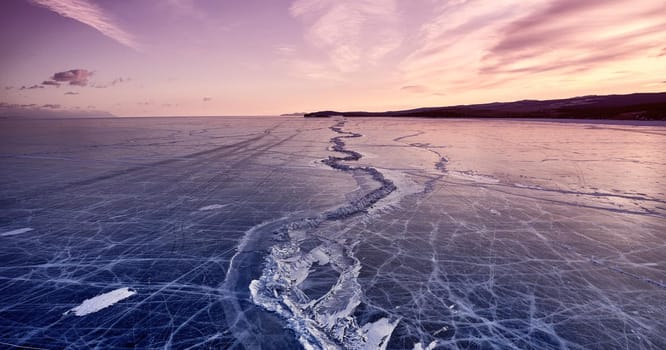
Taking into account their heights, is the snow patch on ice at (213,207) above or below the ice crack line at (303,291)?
below

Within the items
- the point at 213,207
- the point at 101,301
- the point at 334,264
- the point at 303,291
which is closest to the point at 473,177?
the point at 334,264

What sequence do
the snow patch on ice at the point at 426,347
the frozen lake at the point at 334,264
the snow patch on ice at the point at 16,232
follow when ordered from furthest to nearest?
the snow patch on ice at the point at 16,232
the frozen lake at the point at 334,264
the snow patch on ice at the point at 426,347

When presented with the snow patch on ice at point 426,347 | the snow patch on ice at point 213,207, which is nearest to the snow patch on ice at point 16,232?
the snow patch on ice at point 213,207

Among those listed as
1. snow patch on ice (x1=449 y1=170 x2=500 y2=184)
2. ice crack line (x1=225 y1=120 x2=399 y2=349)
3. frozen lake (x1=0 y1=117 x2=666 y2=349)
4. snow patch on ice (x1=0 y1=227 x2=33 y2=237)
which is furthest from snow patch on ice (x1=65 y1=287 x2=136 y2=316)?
snow patch on ice (x1=449 y1=170 x2=500 y2=184)

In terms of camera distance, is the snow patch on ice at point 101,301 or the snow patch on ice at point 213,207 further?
the snow patch on ice at point 213,207

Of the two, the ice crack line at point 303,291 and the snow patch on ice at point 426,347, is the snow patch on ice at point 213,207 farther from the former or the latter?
the snow patch on ice at point 426,347

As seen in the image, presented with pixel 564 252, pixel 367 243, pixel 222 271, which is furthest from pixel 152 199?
pixel 564 252

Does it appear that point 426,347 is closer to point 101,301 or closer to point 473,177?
point 101,301
